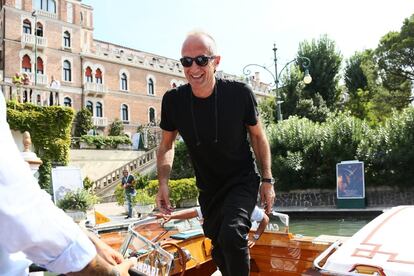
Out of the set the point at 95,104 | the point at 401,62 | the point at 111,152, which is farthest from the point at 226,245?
the point at 95,104

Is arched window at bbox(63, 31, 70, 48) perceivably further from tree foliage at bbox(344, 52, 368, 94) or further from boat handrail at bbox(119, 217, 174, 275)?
boat handrail at bbox(119, 217, 174, 275)

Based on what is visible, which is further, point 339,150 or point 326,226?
point 339,150

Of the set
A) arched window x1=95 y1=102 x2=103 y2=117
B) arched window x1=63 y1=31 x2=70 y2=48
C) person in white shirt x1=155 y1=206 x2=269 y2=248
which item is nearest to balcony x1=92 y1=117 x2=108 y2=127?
arched window x1=95 y1=102 x2=103 y2=117

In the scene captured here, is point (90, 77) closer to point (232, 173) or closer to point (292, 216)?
point (292, 216)

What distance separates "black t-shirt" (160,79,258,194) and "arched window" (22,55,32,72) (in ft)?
114

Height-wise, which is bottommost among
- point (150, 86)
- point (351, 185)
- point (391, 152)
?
point (351, 185)

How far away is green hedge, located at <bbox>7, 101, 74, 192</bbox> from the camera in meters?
21.8

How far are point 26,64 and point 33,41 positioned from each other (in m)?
1.96

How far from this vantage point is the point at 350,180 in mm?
16141

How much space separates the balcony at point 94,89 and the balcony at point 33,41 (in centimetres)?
477

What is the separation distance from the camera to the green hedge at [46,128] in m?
21.8

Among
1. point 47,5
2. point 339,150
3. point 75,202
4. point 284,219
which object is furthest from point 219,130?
point 47,5

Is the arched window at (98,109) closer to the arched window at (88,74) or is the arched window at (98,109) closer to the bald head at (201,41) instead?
the arched window at (88,74)

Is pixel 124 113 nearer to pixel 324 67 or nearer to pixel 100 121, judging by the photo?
pixel 100 121
